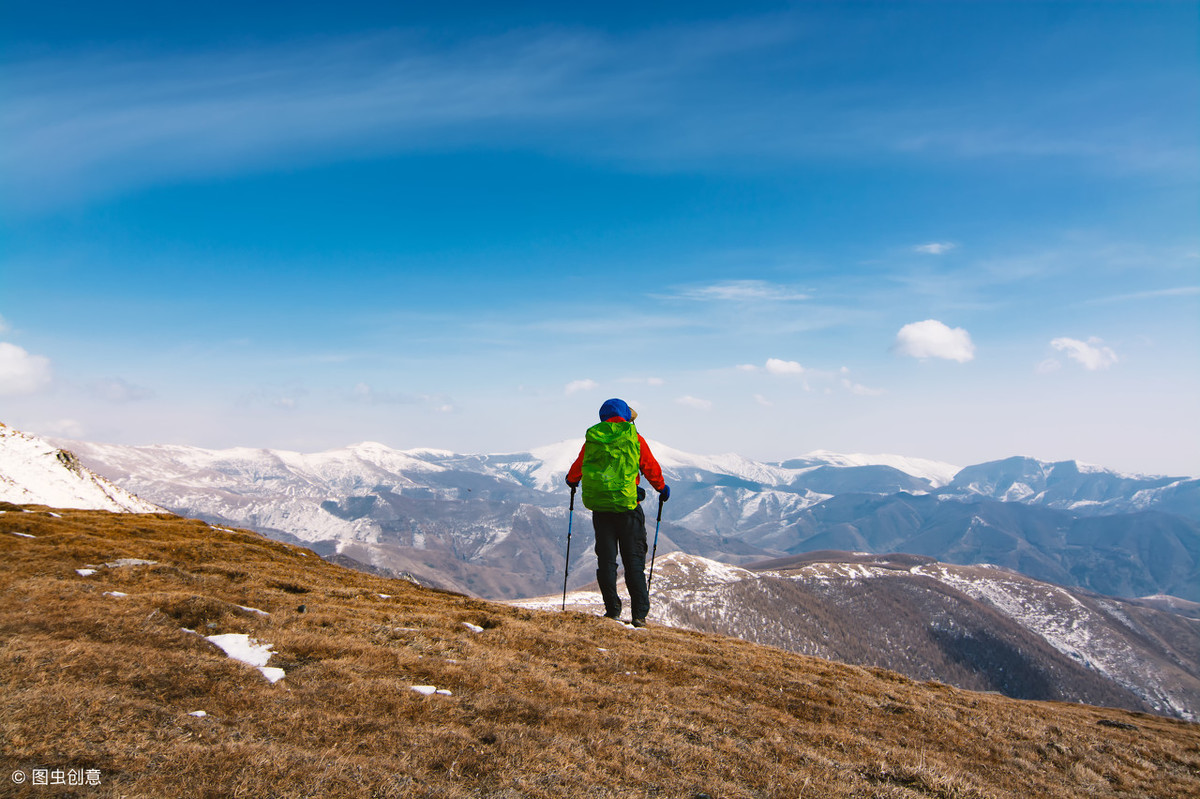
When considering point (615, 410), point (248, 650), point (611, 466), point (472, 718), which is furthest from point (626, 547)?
point (248, 650)

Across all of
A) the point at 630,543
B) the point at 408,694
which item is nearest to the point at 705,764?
the point at 408,694

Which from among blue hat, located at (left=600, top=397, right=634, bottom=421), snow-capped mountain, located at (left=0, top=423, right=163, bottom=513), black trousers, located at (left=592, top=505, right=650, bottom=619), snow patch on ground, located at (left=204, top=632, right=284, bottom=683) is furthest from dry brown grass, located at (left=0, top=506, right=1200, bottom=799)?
snow-capped mountain, located at (left=0, top=423, right=163, bottom=513)

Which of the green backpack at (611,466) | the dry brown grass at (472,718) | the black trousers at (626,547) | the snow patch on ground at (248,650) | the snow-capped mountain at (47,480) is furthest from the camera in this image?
the snow-capped mountain at (47,480)

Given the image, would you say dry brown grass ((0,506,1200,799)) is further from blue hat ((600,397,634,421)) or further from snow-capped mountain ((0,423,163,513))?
snow-capped mountain ((0,423,163,513))

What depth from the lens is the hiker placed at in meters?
18.1

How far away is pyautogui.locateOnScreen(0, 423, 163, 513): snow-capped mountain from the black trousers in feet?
209

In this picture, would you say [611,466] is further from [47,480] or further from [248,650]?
[47,480]

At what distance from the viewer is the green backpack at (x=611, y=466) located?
18016 millimetres

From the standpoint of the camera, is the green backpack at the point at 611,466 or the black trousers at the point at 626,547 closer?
the green backpack at the point at 611,466

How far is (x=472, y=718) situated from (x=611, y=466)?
948cm

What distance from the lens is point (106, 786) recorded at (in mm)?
6477

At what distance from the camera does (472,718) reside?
970 centimetres

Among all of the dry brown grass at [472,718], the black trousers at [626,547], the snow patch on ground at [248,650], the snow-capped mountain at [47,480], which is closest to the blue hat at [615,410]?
the black trousers at [626,547]

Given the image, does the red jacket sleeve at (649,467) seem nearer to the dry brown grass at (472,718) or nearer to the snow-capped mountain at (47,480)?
the dry brown grass at (472,718)
